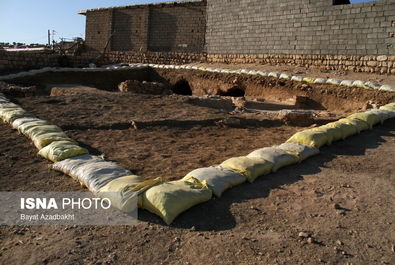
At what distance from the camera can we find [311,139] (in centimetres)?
495

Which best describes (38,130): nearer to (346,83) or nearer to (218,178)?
(218,178)

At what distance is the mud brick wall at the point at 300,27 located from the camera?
431 inches

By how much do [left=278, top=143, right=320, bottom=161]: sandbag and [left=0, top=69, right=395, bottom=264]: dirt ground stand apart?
0.10m

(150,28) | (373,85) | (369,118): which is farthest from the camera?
(150,28)

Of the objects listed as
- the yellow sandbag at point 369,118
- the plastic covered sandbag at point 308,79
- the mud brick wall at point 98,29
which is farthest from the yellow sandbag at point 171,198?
the mud brick wall at point 98,29

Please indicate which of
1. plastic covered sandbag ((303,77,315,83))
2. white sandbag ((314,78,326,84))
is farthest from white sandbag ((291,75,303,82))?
white sandbag ((314,78,326,84))

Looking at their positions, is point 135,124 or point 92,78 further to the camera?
point 92,78

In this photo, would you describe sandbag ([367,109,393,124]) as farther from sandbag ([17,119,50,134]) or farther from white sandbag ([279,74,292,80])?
sandbag ([17,119,50,134])

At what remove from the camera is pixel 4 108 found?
6.67m

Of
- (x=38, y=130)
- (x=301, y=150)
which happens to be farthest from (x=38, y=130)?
(x=301, y=150)

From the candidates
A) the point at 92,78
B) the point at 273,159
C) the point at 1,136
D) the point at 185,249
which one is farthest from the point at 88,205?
the point at 92,78

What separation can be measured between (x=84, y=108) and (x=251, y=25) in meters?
9.53

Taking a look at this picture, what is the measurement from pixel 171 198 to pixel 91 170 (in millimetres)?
1084

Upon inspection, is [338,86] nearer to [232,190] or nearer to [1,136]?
[232,190]
